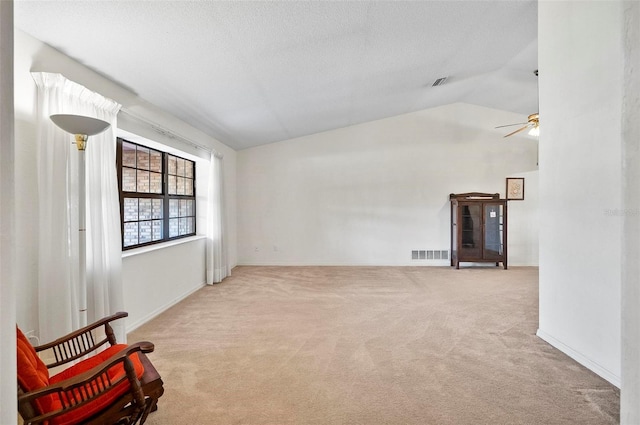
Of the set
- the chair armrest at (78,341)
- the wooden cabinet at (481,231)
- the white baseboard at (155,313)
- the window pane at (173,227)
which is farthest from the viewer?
the wooden cabinet at (481,231)

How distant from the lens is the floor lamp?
180cm

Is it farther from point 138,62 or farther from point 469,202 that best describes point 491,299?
point 138,62

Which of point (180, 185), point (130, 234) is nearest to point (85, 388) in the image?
point (130, 234)

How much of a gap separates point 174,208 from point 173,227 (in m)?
0.26

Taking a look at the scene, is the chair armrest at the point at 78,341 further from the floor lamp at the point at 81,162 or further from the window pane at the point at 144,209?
the window pane at the point at 144,209

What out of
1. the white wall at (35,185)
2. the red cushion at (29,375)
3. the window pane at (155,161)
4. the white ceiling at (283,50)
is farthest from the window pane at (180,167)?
the red cushion at (29,375)

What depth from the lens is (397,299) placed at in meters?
4.06

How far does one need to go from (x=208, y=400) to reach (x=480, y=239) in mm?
5332

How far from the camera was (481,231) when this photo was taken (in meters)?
5.84

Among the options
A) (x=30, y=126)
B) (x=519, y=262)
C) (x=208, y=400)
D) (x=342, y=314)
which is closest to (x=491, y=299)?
(x=342, y=314)

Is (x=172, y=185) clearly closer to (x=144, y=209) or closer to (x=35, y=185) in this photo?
(x=144, y=209)

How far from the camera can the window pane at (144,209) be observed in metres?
3.68

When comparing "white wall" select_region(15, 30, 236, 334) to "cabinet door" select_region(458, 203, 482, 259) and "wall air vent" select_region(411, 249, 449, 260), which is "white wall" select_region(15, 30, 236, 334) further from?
"cabinet door" select_region(458, 203, 482, 259)

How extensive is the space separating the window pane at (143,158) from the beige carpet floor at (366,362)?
5.55 ft
